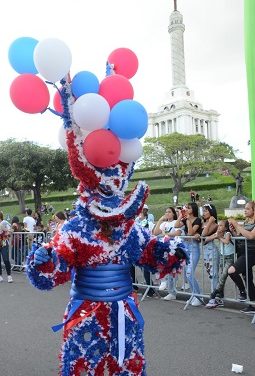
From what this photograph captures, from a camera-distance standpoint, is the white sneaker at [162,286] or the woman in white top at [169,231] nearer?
the woman in white top at [169,231]

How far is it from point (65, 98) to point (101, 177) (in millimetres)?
574

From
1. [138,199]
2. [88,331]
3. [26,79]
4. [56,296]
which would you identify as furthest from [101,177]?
[56,296]

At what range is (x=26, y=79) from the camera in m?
2.75

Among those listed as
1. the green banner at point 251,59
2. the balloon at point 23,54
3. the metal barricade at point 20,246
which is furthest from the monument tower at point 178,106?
the balloon at point 23,54

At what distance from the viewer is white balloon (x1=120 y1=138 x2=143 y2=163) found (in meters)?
2.96

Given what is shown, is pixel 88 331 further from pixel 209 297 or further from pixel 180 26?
pixel 180 26

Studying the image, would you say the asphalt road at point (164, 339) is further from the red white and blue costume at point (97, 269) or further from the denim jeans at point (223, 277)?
the red white and blue costume at point (97, 269)

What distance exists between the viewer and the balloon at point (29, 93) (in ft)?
8.95

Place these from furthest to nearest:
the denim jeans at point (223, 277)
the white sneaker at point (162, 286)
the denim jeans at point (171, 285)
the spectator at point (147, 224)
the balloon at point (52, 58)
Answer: the spectator at point (147, 224) → the white sneaker at point (162, 286) → the denim jeans at point (171, 285) → the denim jeans at point (223, 277) → the balloon at point (52, 58)

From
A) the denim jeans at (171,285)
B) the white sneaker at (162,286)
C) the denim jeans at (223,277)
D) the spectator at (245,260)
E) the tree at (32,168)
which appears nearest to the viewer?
the spectator at (245,260)

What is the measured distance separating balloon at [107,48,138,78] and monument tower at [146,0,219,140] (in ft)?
224

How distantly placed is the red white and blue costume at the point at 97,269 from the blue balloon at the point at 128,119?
255 millimetres

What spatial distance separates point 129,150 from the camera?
2.96 m

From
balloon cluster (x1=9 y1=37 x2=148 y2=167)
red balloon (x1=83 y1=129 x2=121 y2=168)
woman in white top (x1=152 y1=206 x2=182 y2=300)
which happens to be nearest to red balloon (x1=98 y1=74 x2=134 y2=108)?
balloon cluster (x1=9 y1=37 x2=148 y2=167)
